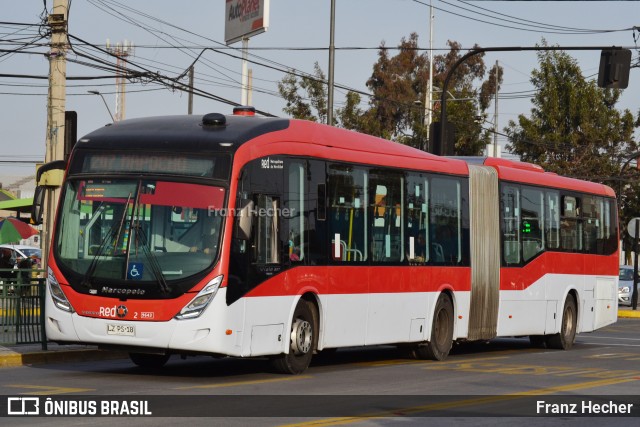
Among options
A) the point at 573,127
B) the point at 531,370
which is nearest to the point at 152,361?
the point at 531,370

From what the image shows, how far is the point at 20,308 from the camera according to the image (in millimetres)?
19438

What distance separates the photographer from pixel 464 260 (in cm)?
2162

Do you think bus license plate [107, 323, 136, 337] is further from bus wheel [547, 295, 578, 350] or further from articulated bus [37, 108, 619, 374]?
bus wheel [547, 295, 578, 350]

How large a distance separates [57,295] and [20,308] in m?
4.15

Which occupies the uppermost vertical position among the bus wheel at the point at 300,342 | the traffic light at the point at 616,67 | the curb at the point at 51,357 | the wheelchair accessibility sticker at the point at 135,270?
the traffic light at the point at 616,67

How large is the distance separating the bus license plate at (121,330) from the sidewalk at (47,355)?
9.95ft

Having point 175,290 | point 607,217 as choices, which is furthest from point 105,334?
point 607,217

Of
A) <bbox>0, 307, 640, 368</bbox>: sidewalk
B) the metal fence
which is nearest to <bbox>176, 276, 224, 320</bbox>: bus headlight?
<bbox>0, 307, 640, 368</bbox>: sidewalk

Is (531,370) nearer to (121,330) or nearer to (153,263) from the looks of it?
(153,263)

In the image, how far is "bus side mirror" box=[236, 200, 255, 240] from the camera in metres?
15.2

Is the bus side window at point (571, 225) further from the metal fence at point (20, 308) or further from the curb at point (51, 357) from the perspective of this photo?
the metal fence at point (20, 308)

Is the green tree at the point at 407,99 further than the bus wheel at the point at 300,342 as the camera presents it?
Yes

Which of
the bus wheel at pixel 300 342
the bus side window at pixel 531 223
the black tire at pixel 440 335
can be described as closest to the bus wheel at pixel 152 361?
the bus wheel at pixel 300 342

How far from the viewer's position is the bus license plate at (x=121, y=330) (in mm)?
14859
